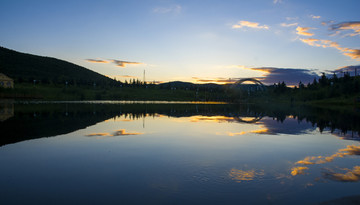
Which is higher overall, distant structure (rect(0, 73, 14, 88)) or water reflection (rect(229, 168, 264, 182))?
distant structure (rect(0, 73, 14, 88))

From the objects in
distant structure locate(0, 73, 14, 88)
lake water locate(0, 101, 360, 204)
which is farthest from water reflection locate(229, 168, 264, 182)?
distant structure locate(0, 73, 14, 88)

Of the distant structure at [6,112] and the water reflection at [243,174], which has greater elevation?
the distant structure at [6,112]

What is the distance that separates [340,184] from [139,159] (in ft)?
27.7

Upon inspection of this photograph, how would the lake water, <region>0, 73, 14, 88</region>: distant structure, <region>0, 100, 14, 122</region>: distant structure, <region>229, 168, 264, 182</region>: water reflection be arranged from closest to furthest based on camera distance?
the lake water
<region>229, 168, 264, 182</region>: water reflection
<region>0, 100, 14, 122</region>: distant structure
<region>0, 73, 14, 88</region>: distant structure

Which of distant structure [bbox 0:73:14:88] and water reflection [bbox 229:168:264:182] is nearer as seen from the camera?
water reflection [bbox 229:168:264:182]

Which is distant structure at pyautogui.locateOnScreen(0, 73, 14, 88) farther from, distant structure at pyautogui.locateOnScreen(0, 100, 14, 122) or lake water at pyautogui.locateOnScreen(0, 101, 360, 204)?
lake water at pyautogui.locateOnScreen(0, 101, 360, 204)

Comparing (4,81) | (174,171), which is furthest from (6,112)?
(4,81)

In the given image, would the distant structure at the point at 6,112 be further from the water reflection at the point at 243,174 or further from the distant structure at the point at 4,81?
the distant structure at the point at 4,81

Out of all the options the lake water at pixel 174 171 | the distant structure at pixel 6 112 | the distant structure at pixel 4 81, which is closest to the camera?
the lake water at pixel 174 171

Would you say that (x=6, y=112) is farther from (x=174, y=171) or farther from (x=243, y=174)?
(x=243, y=174)

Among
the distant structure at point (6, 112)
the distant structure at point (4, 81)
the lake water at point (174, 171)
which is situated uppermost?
the distant structure at point (4, 81)

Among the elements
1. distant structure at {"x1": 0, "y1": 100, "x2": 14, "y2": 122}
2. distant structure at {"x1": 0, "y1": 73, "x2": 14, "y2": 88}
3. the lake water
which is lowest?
the lake water

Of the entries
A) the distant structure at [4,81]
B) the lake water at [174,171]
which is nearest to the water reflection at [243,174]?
the lake water at [174,171]

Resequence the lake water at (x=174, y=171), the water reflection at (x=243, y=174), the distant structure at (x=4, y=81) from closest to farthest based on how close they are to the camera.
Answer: the lake water at (x=174, y=171) → the water reflection at (x=243, y=174) → the distant structure at (x=4, y=81)
